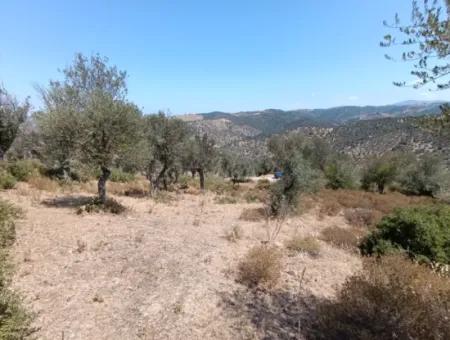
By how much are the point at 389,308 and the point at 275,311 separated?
1883 mm

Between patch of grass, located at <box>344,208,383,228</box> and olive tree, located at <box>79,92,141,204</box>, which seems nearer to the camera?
olive tree, located at <box>79,92,141,204</box>

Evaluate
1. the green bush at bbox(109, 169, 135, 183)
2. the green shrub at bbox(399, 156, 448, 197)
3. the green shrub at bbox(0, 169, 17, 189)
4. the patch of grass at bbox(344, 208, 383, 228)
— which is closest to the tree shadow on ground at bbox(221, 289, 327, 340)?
the patch of grass at bbox(344, 208, 383, 228)

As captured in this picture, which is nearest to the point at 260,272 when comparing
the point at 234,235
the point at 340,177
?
the point at 234,235

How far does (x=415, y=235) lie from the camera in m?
8.51

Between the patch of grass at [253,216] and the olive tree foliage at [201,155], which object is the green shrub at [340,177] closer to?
the olive tree foliage at [201,155]

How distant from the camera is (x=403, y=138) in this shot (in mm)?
76375

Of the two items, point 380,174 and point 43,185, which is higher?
point 43,185

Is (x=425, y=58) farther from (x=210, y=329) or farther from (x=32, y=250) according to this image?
(x=32, y=250)

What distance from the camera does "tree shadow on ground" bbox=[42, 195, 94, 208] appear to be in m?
11.9

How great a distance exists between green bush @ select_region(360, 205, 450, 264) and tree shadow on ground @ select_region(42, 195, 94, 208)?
10847mm

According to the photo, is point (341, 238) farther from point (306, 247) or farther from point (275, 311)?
point (275, 311)

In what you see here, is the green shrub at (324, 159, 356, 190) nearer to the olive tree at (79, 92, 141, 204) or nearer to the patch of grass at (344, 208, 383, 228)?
the patch of grass at (344, 208, 383, 228)

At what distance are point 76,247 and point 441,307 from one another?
7.73 metres

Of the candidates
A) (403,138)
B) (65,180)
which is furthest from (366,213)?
(403,138)
